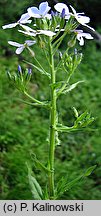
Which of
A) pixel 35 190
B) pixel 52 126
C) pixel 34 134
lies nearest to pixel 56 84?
pixel 52 126

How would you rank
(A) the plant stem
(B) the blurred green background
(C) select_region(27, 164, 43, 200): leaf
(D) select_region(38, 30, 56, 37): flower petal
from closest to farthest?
1. (D) select_region(38, 30, 56, 37): flower petal
2. (A) the plant stem
3. (C) select_region(27, 164, 43, 200): leaf
4. (B) the blurred green background

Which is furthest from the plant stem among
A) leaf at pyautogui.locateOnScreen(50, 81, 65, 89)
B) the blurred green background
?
the blurred green background

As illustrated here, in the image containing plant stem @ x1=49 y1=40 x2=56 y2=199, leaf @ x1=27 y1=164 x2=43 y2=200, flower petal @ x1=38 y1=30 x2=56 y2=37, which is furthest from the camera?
leaf @ x1=27 y1=164 x2=43 y2=200

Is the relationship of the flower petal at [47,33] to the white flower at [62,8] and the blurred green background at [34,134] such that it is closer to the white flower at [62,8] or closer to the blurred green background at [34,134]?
the white flower at [62,8]

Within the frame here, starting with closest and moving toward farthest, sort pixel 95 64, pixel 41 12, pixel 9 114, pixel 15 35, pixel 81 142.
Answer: pixel 41 12
pixel 9 114
pixel 81 142
pixel 15 35
pixel 95 64

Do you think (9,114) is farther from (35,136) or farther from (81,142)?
(81,142)

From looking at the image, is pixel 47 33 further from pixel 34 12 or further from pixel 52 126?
pixel 52 126

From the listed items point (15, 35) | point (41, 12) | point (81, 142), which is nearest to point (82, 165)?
point (81, 142)

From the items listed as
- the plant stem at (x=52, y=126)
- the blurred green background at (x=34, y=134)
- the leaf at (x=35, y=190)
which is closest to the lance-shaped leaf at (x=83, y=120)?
the plant stem at (x=52, y=126)

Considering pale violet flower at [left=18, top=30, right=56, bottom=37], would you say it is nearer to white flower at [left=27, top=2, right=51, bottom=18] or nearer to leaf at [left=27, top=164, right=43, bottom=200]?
white flower at [left=27, top=2, right=51, bottom=18]
